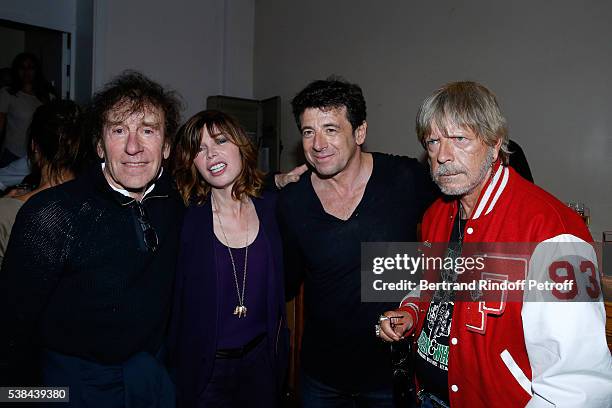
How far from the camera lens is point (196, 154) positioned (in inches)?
83.0

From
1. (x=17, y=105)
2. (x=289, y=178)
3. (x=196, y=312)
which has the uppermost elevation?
(x=17, y=105)

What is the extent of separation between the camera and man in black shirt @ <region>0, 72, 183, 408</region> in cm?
146

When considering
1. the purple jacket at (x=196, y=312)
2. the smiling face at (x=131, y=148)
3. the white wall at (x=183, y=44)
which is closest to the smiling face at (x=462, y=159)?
the purple jacket at (x=196, y=312)

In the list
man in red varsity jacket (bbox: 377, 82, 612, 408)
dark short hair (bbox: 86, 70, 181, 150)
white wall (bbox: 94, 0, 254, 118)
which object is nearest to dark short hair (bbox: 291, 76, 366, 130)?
man in red varsity jacket (bbox: 377, 82, 612, 408)

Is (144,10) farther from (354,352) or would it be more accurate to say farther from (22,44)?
(354,352)

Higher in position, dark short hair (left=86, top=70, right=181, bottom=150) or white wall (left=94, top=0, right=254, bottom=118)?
white wall (left=94, top=0, right=254, bottom=118)

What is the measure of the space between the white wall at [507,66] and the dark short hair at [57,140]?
2.79 m

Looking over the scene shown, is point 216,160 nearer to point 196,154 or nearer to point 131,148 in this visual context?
point 196,154

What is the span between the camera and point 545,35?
10.1ft

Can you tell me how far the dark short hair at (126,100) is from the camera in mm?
1747

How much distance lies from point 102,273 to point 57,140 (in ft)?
2.73

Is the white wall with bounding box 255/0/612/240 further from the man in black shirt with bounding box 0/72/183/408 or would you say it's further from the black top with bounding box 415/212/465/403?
the man in black shirt with bounding box 0/72/183/408

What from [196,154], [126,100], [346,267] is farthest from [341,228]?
[126,100]

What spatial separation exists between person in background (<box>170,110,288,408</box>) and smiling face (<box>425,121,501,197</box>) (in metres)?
0.88
